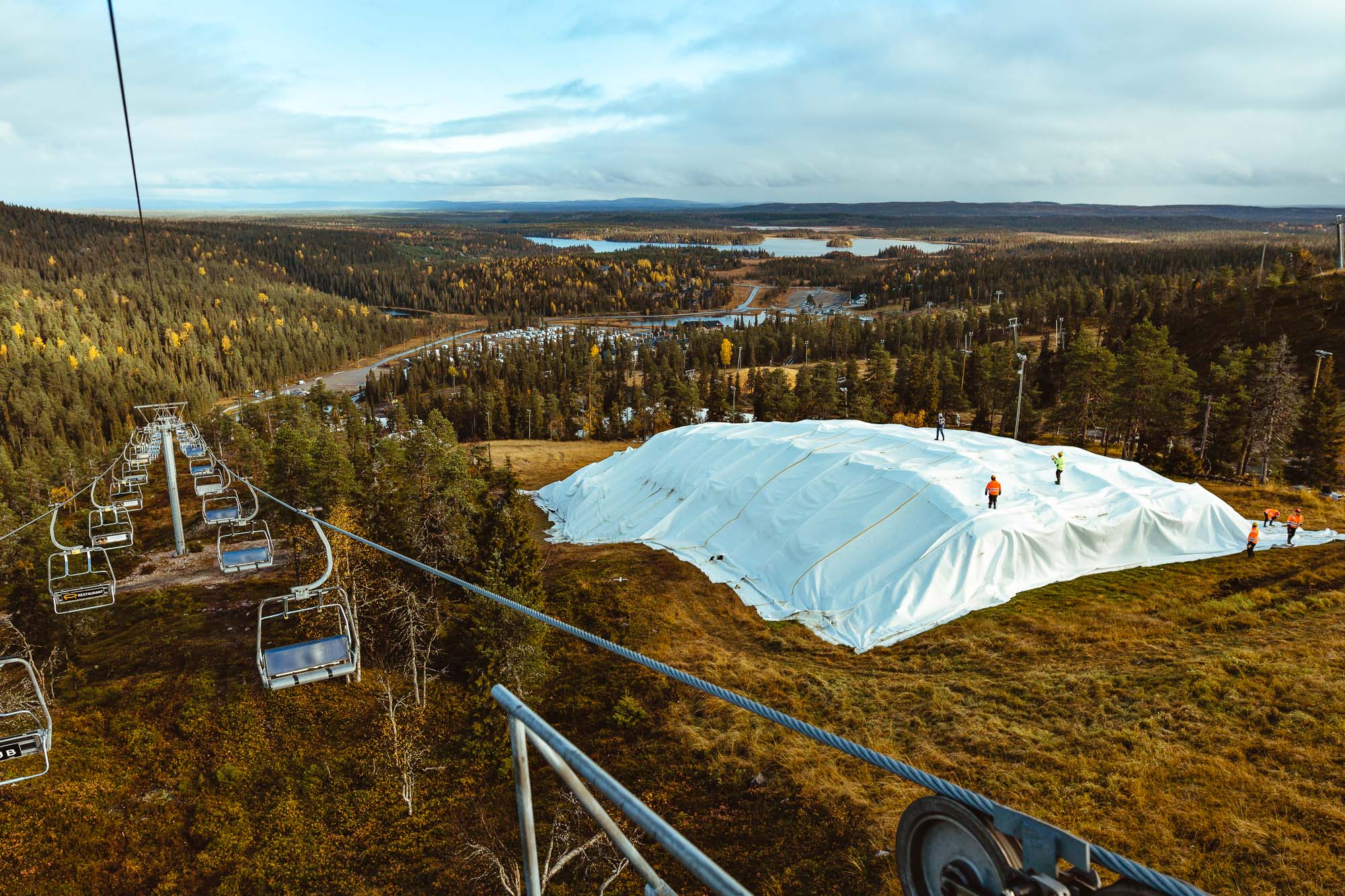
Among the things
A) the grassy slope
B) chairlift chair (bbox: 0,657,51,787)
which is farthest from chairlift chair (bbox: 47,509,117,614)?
the grassy slope

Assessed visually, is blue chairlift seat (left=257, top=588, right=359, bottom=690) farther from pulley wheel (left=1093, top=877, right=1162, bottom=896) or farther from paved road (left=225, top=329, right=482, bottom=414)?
paved road (left=225, top=329, right=482, bottom=414)

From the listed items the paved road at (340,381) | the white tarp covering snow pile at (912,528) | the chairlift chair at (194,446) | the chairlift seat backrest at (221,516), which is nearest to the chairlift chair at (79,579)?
the chairlift seat backrest at (221,516)

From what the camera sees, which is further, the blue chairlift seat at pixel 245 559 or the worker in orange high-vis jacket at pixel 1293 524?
the worker in orange high-vis jacket at pixel 1293 524

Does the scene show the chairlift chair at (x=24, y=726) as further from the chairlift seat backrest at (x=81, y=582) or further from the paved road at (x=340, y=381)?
the paved road at (x=340, y=381)

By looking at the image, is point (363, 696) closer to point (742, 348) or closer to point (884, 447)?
point (884, 447)

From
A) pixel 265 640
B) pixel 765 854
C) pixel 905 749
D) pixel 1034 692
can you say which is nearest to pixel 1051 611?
pixel 1034 692

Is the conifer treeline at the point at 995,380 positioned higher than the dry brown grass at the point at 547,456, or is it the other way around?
the conifer treeline at the point at 995,380
